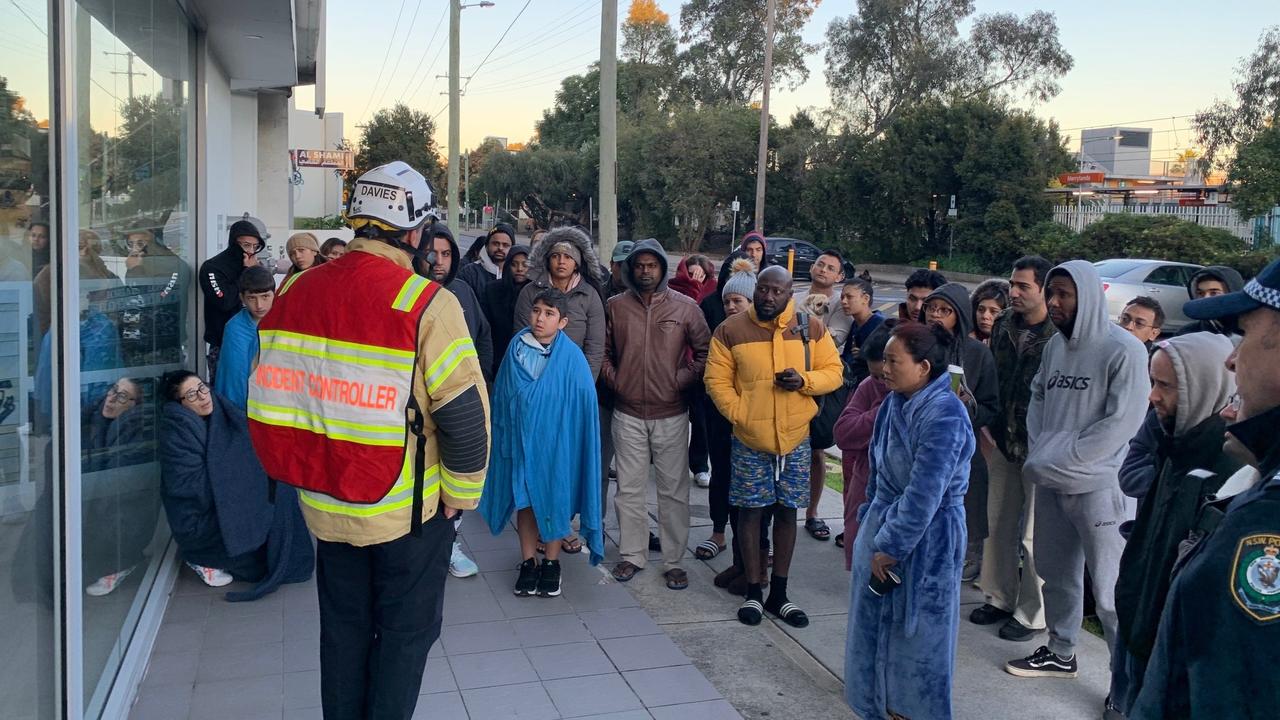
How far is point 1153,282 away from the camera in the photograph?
21312mm

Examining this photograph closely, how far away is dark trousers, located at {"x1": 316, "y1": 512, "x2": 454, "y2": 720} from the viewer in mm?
3377

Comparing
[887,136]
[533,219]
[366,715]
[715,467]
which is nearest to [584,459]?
[715,467]

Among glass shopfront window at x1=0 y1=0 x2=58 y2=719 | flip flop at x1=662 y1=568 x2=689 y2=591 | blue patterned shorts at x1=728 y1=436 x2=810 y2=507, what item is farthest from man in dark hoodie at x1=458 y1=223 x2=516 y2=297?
glass shopfront window at x1=0 y1=0 x2=58 y2=719

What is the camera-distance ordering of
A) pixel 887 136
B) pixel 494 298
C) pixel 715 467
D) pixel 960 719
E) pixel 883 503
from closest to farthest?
1. pixel 883 503
2. pixel 960 719
3. pixel 715 467
4. pixel 494 298
5. pixel 887 136

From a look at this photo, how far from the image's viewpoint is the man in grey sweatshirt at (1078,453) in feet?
15.5

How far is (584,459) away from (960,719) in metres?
2.30

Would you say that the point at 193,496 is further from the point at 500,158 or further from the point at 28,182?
the point at 500,158

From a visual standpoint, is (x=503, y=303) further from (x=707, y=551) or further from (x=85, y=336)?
(x=85, y=336)

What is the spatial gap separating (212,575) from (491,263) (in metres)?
3.58

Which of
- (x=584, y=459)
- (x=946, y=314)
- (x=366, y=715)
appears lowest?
(x=366, y=715)

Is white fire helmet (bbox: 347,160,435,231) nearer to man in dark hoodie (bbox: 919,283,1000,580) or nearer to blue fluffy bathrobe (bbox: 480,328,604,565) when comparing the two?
blue fluffy bathrobe (bbox: 480,328,604,565)

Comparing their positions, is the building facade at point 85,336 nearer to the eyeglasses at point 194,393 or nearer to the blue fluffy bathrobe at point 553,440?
the eyeglasses at point 194,393

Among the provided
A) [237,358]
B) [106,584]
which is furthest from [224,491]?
[106,584]

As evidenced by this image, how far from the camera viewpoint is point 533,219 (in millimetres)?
67938
